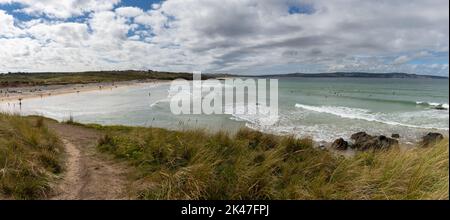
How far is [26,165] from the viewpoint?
5.88 metres

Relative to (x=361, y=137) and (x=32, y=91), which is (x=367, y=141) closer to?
(x=361, y=137)

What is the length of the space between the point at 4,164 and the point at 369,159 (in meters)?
7.74

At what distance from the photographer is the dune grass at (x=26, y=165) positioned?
16.8 feet

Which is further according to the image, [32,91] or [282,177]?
[32,91]

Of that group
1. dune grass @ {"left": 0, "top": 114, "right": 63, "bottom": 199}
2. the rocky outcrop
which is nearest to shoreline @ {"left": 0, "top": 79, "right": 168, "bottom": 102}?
dune grass @ {"left": 0, "top": 114, "right": 63, "bottom": 199}

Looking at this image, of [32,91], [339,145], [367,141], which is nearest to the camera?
[339,145]

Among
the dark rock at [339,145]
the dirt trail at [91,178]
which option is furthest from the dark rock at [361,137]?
the dirt trail at [91,178]

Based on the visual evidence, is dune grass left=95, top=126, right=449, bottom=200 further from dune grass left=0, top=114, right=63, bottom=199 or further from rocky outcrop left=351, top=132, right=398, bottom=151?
rocky outcrop left=351, top=132, right=398, bottom=151

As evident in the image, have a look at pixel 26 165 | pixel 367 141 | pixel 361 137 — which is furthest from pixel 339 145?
pixel 26 165

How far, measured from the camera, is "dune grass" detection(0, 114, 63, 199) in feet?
16.8

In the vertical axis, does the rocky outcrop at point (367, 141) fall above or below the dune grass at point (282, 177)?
below

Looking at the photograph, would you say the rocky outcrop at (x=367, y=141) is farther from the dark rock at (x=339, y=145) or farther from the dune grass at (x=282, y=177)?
the dune grass at (x=282, y=177)
